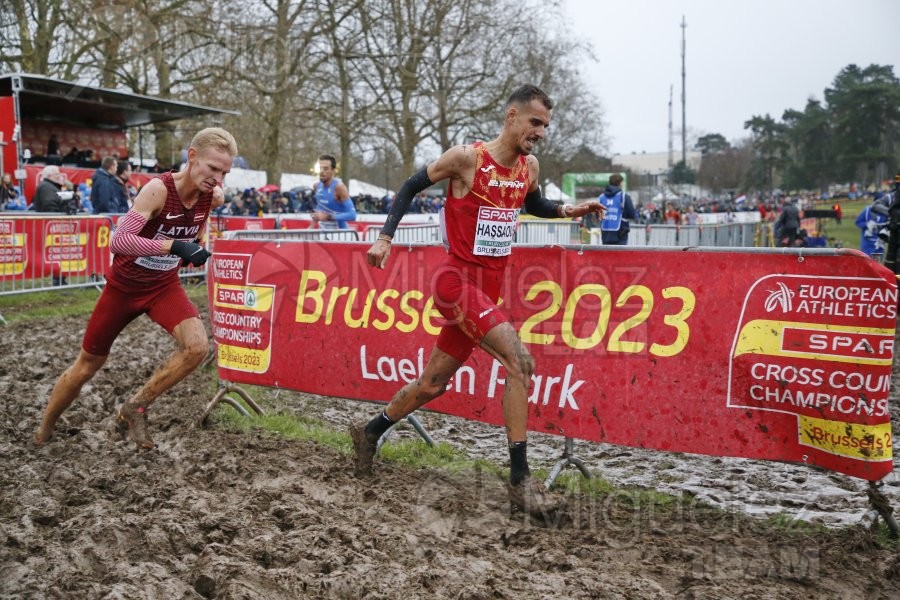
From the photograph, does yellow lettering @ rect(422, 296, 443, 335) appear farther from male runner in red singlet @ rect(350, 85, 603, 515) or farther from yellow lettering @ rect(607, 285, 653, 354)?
yellow lettering @ rect(607, 285, 653, 354)

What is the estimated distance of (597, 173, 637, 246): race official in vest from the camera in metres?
15.6

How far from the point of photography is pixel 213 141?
4.99m

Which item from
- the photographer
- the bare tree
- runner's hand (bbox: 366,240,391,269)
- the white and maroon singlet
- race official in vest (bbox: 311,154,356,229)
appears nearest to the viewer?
runner's hand (bbox: 366,240,391,269)

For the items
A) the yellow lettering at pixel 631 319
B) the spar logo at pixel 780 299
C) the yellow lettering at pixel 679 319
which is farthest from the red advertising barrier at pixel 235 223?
the spar logo at pixel 780 299

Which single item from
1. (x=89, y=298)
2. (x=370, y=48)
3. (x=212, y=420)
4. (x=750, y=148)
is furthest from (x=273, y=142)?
(x=750, y=148)

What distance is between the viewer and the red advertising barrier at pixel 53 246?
12.4 meters

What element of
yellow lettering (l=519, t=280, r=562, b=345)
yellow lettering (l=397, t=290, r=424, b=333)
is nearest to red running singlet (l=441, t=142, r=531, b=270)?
yellow lettering (l=519, t=280, r=562, b=345)

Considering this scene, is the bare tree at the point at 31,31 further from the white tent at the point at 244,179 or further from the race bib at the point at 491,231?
the race bib at the point at 491,231

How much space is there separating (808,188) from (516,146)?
252 feet

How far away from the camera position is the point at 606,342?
4930 mm

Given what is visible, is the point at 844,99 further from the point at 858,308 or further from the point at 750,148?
the point at 858,308

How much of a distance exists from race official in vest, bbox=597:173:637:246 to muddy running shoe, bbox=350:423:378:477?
11.3 meters

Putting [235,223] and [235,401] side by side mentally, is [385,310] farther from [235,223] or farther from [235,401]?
[235,223]

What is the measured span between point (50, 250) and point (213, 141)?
963 cm
